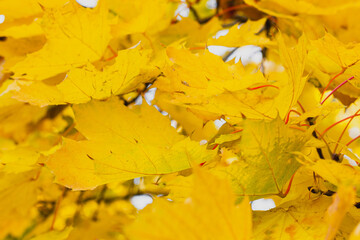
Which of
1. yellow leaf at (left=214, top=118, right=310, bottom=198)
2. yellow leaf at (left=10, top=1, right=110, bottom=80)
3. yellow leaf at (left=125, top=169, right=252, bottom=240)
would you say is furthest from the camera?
yellow leaf at (left=10, top=1, right=110, bottom=80)

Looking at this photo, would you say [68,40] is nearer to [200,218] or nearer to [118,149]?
[118,149]

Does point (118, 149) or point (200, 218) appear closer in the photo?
point (200, 218)

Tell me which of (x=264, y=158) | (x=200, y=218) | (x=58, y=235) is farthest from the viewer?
(x=58, y=235)

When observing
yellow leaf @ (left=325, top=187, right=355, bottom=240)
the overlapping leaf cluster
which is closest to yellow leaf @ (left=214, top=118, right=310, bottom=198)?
the overlapping leaf cluster

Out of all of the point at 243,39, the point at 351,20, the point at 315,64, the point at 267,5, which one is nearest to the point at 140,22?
the point at 243,39

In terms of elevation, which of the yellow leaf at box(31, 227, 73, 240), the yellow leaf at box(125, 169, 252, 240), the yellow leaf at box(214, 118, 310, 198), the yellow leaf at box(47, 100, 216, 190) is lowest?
the yellow leaf at box(31, 227, 73, 240)

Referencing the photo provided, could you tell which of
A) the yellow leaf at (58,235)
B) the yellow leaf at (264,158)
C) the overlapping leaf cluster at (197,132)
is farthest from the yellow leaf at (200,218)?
the yellow leaf at (58,235)

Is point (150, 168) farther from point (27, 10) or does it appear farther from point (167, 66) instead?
point (27, 10)

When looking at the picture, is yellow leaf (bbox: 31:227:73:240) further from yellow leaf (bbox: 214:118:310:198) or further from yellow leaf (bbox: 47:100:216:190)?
yellow leaf (bbox: 214:118:310:198)

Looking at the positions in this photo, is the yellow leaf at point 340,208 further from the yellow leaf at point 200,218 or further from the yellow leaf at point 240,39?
the yellow leaf at point 240,39

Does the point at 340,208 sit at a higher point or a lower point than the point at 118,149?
higher

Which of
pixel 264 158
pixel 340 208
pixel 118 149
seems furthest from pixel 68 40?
pixel 340 208
